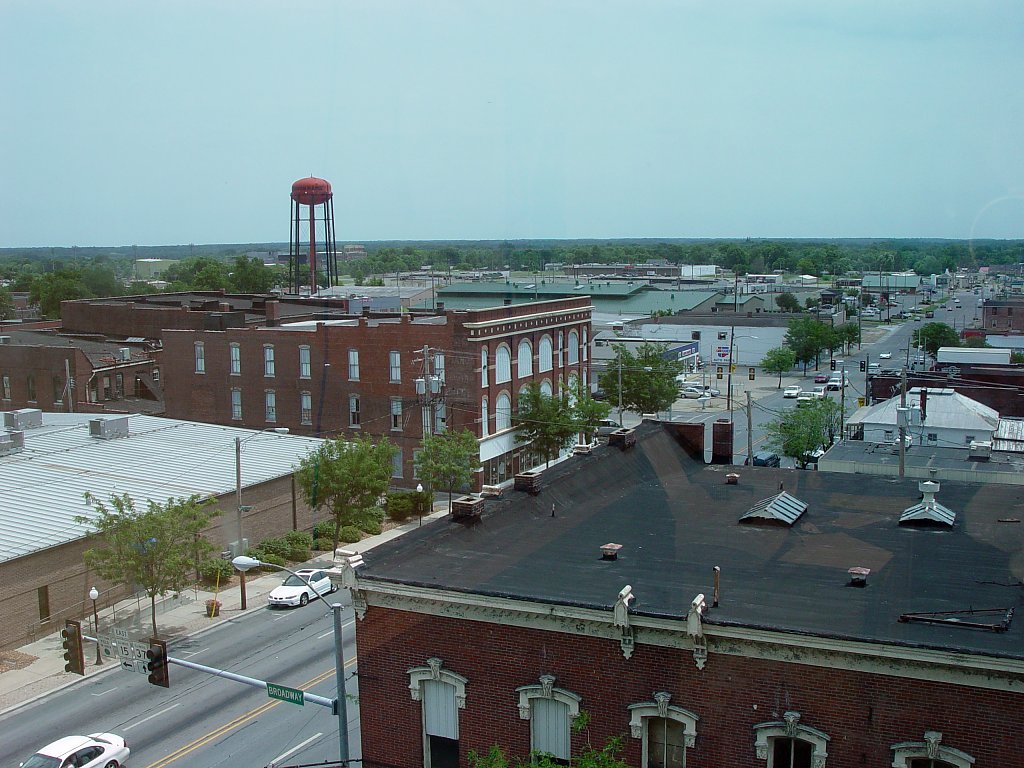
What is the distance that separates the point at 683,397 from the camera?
83688 mm

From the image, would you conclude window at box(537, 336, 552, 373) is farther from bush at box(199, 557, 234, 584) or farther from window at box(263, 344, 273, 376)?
bush at box(199, 557, 234, 584)

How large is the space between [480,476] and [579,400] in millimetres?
7107

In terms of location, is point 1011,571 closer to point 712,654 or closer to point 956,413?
point 712,654

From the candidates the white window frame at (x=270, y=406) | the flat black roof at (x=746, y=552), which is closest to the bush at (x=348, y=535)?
the white window frame at (x=270, y=406)

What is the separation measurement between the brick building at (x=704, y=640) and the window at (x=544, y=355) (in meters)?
35.0

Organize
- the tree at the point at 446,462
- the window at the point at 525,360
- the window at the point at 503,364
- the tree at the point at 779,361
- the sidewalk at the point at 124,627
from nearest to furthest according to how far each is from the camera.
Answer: the sidewalk at the point at 124,627 → the tree at the point at 446,462 → the window at the point at 503,364 → the window at the point at 525,360 → the tree at the point at 779,361

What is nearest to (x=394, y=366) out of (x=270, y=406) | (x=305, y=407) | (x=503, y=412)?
(x=503, y=412)

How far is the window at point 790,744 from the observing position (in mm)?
14203

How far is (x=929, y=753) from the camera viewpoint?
44.4 ft

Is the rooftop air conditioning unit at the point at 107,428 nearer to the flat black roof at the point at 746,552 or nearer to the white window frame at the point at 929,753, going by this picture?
the flat black roof at the point at 746,552

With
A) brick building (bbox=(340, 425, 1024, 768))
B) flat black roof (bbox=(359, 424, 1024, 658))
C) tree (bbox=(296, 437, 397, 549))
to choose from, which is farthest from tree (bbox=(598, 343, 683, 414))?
brick building (bbox=(340, 425, 1024, 768))

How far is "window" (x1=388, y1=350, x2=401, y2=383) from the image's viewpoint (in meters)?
52.1

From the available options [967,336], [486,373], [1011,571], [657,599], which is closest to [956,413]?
[486,373]

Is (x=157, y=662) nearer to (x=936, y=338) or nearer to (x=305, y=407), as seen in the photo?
(x=305, y=407)
